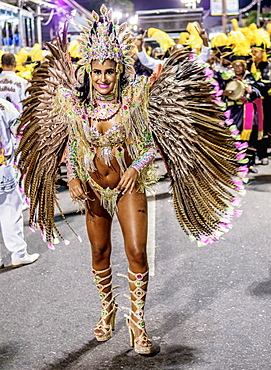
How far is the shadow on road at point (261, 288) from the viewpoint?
4559mm

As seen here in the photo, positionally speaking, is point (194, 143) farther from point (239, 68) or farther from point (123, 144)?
point (239, 68)

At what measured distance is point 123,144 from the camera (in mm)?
3475

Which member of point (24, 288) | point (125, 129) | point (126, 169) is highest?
point (125, 129)

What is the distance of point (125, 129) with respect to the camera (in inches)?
134

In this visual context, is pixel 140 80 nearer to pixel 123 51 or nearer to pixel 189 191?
pixel 123 51

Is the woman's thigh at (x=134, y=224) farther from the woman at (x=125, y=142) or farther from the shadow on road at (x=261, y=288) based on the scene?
the shadow on road at (x=261, y=288)

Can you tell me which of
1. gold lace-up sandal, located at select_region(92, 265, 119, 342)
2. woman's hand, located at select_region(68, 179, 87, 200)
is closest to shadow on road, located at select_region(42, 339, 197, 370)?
gold lace-up sandal, located at select_region(92, 265, 119, 342)

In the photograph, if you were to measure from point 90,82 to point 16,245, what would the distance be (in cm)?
261

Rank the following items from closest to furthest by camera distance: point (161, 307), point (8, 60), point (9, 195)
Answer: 1. point (161, 307)
2. point (9, 195)
3. point (8, 60)

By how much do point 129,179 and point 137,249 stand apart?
18.6 inches

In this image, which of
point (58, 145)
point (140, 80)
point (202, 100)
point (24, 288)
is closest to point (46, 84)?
point (58, 145)

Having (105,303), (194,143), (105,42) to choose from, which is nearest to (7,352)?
(105,303)

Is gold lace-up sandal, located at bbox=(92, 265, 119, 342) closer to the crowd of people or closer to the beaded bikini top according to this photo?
the crowd of people

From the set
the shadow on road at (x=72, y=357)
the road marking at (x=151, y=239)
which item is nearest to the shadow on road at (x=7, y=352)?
the shadow on road at (x=72, y=357)
